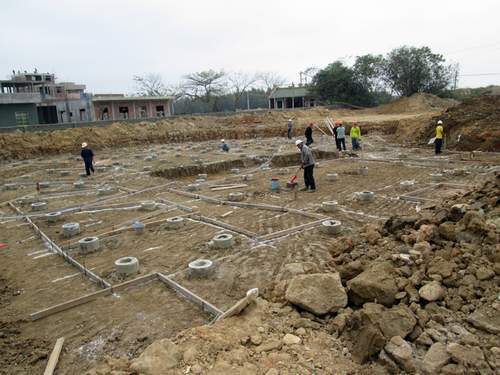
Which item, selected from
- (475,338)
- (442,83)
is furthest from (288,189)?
(442,83)

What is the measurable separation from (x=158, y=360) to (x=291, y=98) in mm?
44453

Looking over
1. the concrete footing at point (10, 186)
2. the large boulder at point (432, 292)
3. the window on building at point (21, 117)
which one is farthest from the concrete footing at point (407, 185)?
the window on building at point (21, 117)

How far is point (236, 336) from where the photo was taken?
323cm

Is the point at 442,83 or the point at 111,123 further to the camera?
the point at 442,83

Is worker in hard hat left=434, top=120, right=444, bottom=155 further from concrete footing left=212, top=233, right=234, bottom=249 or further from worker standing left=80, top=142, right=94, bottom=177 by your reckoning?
worker standing left=80, top=142, right=94, bottom=177

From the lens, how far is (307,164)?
9234 millimetres

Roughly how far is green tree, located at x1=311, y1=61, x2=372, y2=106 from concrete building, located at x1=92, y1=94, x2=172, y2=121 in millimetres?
16851

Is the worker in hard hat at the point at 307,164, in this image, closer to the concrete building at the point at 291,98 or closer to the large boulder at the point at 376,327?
the large boulder at the point at 376,327

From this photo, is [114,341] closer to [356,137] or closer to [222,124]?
[356,137]

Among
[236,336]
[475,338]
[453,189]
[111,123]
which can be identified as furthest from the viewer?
[111,123]

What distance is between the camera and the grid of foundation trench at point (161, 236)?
418 cm

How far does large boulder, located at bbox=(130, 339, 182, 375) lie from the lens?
9.18 ft

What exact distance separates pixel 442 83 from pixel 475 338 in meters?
38.1

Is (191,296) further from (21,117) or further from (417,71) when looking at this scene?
(417,71)
